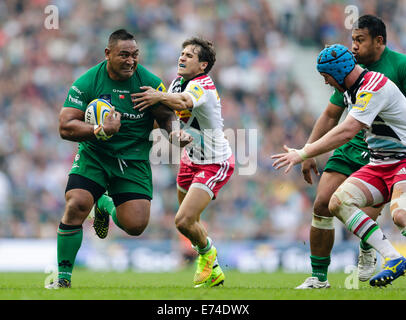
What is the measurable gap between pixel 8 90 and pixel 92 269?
6.28m

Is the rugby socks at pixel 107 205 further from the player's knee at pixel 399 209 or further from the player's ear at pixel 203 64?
the player's knee at pixel 399 209

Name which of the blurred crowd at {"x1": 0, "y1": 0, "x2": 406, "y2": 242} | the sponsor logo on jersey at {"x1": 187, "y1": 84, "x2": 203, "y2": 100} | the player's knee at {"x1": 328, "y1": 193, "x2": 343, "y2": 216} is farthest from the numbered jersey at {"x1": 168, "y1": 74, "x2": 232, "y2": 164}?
the blurred crowd at {"x1": 0, "y1": 0, "x2": 406, "y2": 242}

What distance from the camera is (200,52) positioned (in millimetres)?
8594

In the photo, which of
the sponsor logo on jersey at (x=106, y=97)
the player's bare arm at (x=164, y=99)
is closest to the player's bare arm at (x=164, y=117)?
the player's bare arm at (x=164, y=99)

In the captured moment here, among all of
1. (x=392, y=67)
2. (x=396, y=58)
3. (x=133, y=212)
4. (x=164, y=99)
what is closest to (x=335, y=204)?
(x=392, y=67)

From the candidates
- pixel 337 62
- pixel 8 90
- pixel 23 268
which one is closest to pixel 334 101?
pixel 337 62

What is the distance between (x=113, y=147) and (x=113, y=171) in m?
0.26

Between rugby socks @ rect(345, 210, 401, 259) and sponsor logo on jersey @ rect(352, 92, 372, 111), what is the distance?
3.33 feet

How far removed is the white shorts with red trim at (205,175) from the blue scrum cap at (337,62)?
75.1 inches

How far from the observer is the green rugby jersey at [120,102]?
784cm

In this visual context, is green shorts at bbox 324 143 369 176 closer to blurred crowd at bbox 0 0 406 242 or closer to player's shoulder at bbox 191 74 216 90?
player's shoulder at bbox 191 74 216 90

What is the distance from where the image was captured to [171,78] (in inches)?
746

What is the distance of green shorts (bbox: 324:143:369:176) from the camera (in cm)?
817
